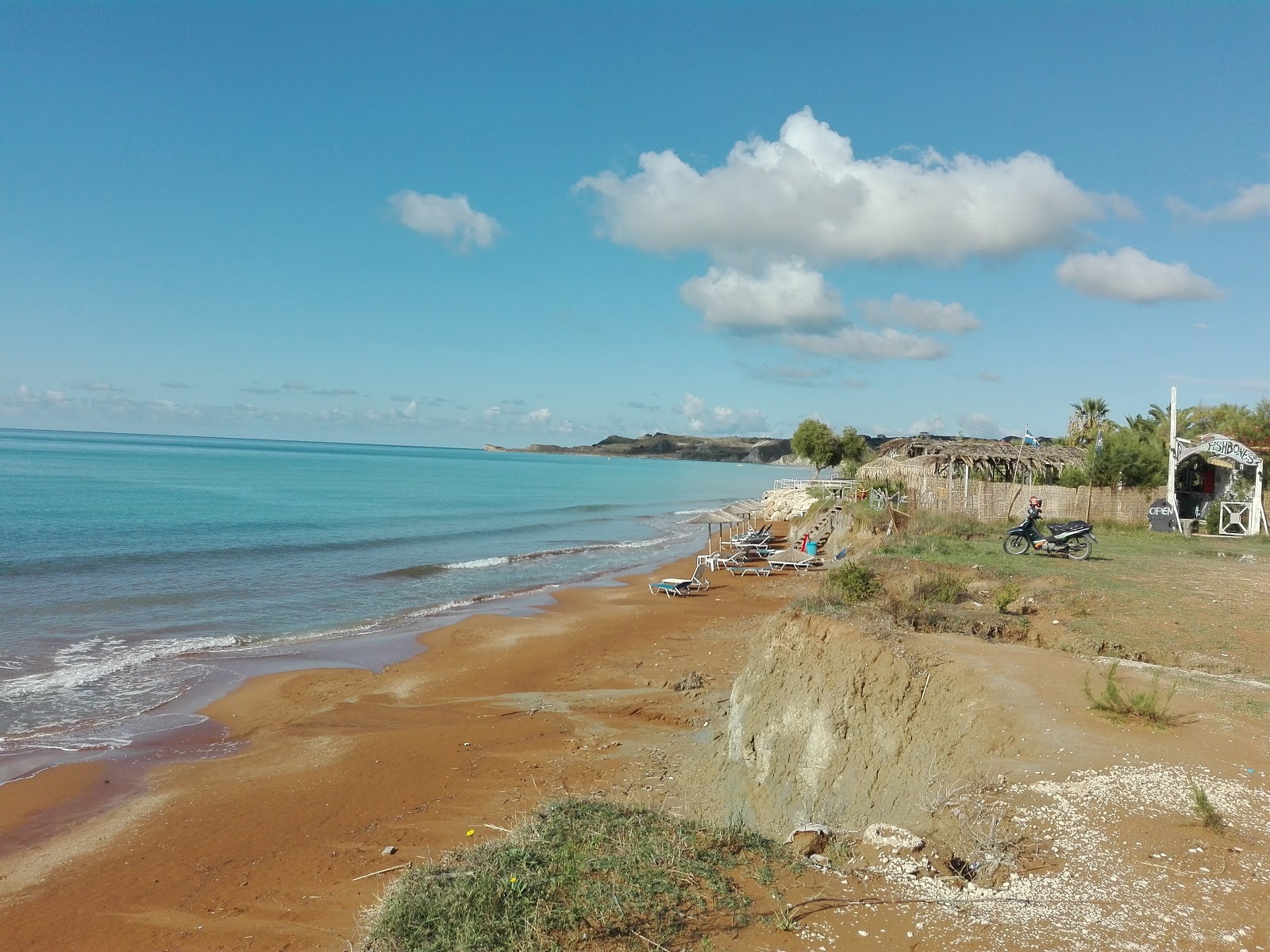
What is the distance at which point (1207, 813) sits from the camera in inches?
207

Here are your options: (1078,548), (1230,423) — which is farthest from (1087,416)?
(1078,548)

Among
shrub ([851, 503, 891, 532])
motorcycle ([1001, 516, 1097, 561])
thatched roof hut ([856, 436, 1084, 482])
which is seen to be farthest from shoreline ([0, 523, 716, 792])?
motorcycle ([1001, 516, 1097, 561])

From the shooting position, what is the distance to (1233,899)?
4469 mm

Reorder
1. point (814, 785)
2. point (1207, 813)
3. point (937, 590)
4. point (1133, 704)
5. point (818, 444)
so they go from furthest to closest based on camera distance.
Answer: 1. point (818, 444)
2. point (937, 590)
3. point (814, 785)
4. point (1133, 704)
5. point (1207, 813)

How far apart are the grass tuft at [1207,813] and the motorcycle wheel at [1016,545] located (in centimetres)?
1468

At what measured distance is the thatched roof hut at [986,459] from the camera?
87.0 ft

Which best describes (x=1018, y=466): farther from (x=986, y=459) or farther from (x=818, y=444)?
(x=818, y=444)

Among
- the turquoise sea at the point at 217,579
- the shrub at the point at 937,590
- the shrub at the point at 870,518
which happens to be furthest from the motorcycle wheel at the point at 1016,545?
the turquoise sea at the point at 217,579

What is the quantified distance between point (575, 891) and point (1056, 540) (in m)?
17.7

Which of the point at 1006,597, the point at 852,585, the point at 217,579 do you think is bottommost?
the point at 217,579

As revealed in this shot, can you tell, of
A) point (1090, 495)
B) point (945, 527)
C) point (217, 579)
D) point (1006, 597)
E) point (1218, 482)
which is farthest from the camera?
point (1218, 482)

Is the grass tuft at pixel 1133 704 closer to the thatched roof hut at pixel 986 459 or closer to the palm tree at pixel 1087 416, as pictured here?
the thatched roof hut at pixel 986 459

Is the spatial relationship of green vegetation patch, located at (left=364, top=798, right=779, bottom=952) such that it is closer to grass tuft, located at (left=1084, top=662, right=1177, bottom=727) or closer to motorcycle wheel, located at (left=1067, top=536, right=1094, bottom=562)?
grass tuft, located at (left=1084, top=662, right=1177, bottom=727)

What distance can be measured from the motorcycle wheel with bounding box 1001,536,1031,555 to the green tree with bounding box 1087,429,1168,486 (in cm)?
903
